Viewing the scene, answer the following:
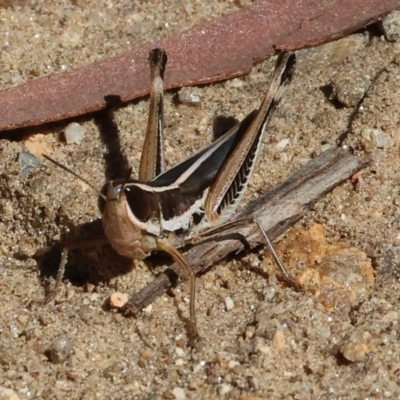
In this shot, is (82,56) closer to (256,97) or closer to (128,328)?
(256,97)

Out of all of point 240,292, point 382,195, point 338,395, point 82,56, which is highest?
point 82,56

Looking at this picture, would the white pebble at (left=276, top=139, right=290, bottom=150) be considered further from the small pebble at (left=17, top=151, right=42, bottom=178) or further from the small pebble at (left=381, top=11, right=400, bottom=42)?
the small pebble at (left=17, top=151, right=42, bottom=178)

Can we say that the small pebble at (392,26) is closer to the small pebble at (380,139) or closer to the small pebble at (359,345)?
the small pebble at (380,139)

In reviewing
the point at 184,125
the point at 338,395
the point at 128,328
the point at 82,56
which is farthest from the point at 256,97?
the point at 338,395

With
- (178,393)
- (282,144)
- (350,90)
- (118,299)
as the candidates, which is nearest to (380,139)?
(350,90)

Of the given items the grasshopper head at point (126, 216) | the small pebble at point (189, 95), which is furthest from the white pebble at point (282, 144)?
the grasshopper head at point (126, 216)

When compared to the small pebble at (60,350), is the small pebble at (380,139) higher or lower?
higher
